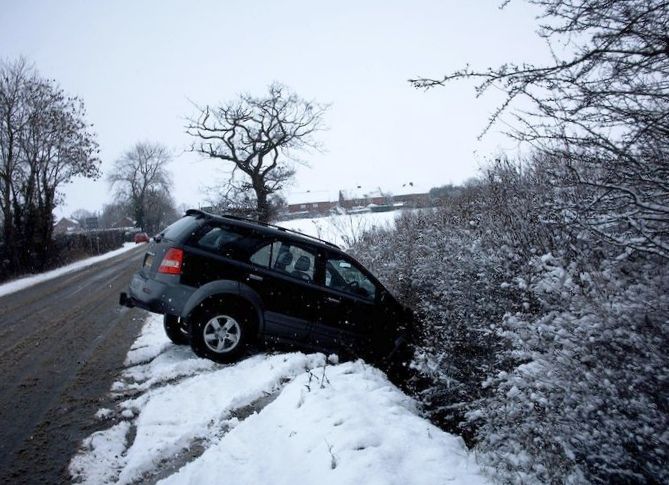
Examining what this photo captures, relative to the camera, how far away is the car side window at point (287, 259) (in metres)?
5.40

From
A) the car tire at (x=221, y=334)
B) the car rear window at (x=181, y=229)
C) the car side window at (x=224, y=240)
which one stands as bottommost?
the car tire at (x=221, y=334)

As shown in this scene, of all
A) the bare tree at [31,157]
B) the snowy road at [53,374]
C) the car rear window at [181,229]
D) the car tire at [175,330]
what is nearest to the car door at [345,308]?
the car rear window at [181,229]

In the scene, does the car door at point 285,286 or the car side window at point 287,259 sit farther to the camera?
the car side window at point 287,259

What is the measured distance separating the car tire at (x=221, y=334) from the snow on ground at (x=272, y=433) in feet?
0.96

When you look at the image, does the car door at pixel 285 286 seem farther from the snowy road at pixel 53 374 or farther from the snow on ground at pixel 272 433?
the snowy road at pixel 53 374

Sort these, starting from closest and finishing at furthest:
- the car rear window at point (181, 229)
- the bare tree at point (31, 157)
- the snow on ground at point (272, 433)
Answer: the snow on ground at point (272, 433)
the car rear window at point (181, 229)
the bare tree at point (31, 157)

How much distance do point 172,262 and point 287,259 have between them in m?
1.46

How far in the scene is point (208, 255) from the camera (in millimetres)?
5160

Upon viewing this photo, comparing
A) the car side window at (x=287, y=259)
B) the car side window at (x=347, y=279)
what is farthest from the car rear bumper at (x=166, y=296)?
the car side window at (x=347, y=279)

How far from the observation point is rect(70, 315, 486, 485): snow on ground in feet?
8.67

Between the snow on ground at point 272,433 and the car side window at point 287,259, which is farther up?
the car side window at point 287,259

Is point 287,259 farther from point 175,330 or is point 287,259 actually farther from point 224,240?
point 175,330

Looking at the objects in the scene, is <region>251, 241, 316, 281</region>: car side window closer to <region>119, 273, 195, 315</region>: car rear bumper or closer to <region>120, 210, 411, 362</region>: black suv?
<region>120, 210, 411, 362</region>: black suv

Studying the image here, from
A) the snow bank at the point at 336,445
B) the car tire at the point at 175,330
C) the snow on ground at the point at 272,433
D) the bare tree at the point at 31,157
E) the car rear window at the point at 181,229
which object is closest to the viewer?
the snow bank at the point at 336,445
